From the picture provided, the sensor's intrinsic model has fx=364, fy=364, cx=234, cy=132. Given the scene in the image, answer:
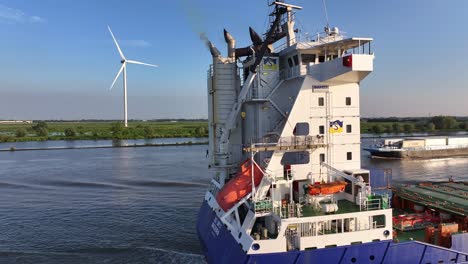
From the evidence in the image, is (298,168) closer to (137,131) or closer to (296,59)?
(296,59)

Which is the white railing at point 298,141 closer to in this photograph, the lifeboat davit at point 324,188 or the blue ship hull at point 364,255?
the lifeboat davit at point 324,188

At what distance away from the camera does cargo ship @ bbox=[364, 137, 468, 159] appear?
5725 centimetres

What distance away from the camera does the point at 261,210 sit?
12031 mm

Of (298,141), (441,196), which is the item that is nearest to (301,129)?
(298,141)

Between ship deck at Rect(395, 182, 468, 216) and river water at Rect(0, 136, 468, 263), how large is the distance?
10.3 m

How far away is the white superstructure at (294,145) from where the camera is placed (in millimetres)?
11740

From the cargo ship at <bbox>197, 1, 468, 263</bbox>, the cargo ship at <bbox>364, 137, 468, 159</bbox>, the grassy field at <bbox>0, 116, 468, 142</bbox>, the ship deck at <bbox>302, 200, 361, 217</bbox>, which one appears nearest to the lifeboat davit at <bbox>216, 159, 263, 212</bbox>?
the cargo ship at <bbox>197, 1, 468, 263</bbox>

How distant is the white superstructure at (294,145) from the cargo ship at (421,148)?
47.0 m

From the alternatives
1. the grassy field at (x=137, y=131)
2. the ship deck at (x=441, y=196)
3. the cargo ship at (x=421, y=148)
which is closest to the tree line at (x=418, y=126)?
the grassy field at (x=137, y=131)

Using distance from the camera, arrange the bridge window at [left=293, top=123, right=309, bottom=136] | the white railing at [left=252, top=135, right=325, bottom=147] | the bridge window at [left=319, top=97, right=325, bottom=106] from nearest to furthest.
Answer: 1. the white railing at [left=252, top=135, right=325, bottom=147]
2. the bridge window at [left=293, top=123, right=309, bottom=136]
3. the bridge window at [left=319, top=97, right=325, bottom=106]

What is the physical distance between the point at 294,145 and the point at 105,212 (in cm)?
1628

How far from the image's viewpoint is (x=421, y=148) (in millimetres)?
58000

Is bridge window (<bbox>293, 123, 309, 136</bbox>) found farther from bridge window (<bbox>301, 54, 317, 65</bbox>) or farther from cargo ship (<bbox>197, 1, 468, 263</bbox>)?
bridge window (<bbox>301, 54, 317, 65</bbox>)

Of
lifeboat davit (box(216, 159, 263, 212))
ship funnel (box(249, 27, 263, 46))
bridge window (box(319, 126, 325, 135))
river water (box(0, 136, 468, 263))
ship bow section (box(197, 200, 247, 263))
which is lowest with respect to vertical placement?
river water (box(0, 136, 468, 263))
